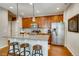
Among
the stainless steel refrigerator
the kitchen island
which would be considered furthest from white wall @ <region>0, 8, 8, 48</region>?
the stainless steel refrigerator

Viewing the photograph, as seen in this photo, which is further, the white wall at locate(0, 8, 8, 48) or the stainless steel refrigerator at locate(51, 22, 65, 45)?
the stainless steel refrigerator at locate(51, 22, 65, 45)

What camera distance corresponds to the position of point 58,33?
6.41 meters

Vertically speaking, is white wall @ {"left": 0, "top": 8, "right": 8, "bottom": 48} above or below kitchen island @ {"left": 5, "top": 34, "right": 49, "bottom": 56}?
above

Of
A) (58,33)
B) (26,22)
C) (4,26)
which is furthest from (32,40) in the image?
(58,33)

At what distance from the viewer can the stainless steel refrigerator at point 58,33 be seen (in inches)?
243

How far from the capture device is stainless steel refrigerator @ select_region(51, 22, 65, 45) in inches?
243

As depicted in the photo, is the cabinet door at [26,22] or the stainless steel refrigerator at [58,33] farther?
the stainless steel refrigerator at [58,33]

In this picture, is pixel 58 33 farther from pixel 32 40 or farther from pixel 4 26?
pixel 4 26

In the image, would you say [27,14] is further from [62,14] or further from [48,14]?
[62,14]

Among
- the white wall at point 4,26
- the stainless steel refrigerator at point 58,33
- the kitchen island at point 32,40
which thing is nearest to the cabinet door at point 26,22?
the kitchen island at point 32,40

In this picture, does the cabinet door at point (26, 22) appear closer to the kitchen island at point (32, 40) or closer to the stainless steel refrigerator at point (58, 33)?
the kitchen island at point (32, 40)

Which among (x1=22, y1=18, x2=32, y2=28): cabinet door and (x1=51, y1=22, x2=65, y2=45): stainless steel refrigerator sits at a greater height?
(x1=22, y1=18, x2=32, y2=28): cabinet door

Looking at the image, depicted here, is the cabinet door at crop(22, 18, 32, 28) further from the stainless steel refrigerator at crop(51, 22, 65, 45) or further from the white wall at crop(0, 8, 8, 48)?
the stainless steel refrigerator at crop(51, 22, 65, 45)

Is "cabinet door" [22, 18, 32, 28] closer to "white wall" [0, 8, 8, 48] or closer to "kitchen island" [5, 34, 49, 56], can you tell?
"kitchen island" [5, 34, 49, 56]
